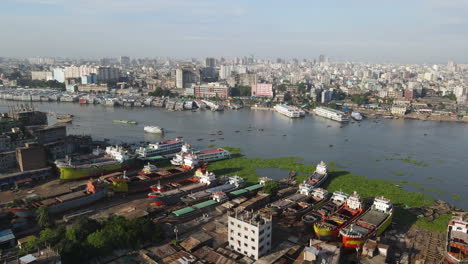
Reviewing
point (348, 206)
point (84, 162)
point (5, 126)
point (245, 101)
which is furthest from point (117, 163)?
point (245, 101)

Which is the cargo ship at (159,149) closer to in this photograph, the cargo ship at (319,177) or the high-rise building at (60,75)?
the cargo ship at (319,177)

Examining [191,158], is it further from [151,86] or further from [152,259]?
[151,86]

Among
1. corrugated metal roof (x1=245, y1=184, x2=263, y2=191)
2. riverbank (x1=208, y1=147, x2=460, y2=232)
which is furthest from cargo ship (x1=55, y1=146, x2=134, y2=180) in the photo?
corrugated metal roof (x1=245, y1=184, x2=263, y2=191)

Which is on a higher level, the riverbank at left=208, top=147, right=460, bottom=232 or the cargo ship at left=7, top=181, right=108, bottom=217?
the cargo ship at left=7, top=181, right=108, bottom=217

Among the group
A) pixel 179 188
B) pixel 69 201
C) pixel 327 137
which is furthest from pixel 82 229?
pixel 327 137

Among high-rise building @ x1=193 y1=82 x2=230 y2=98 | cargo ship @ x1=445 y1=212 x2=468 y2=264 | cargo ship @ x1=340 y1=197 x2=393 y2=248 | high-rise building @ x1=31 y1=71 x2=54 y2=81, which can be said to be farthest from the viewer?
high-rise building @ x1=31 y1=71 x2=54 y2=81

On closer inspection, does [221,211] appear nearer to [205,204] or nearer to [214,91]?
[205,204]

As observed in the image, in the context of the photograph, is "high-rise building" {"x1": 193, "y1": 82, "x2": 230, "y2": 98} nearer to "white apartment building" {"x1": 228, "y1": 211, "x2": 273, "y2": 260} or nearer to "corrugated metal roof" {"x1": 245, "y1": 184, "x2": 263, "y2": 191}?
"corrugated metal roof" {"x1": 245, "y1": 184, "x2": 263, "y2": 191}
